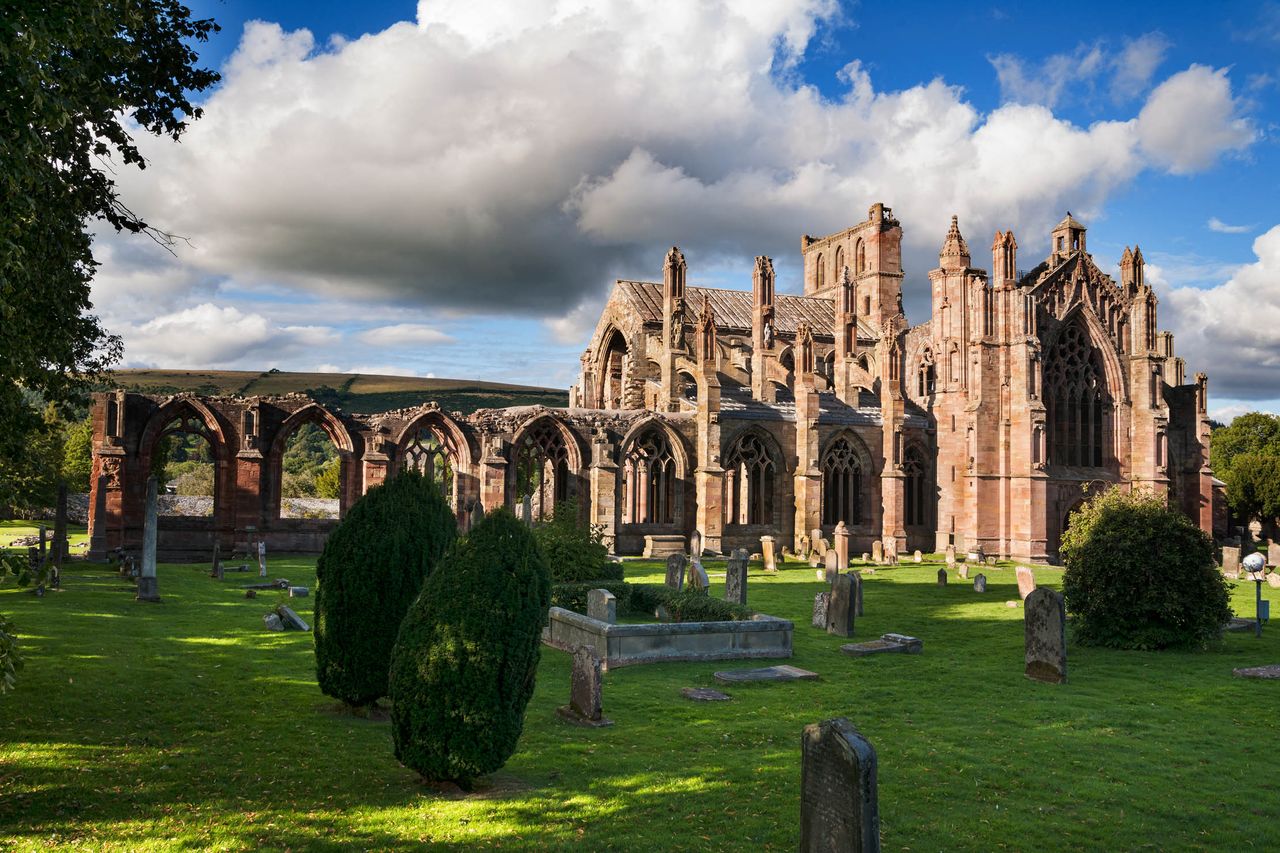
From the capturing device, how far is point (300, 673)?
1272 centimetres

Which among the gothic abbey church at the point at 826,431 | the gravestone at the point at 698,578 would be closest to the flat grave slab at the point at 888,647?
the gravestone at the point at 698,578

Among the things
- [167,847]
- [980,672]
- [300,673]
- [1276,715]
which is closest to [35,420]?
[300,673]

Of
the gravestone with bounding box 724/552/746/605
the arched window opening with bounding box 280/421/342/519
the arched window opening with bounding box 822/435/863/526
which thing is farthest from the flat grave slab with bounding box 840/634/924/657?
the arched window opening with bounding box 822/435/863/526

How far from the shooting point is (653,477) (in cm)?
3709

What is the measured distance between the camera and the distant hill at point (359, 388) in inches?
4889

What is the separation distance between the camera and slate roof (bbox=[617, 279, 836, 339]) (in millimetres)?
45875

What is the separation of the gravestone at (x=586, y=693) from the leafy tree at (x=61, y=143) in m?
6.48

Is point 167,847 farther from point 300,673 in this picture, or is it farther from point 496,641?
point 300,673

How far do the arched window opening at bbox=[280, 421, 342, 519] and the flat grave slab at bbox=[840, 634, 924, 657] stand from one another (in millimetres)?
21737

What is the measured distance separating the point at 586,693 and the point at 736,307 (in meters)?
40.4

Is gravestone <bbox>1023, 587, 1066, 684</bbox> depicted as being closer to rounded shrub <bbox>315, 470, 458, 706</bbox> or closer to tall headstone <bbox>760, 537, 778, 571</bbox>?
rounded shrub <bbox>315, 470, 458, 706</bbox>

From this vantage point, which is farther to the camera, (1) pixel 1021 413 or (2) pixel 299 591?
(1) pixel 1021 413

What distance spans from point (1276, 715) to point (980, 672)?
3.80m

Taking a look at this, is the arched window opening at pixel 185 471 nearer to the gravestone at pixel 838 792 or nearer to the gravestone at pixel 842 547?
the gravestone at pixel 842 547
